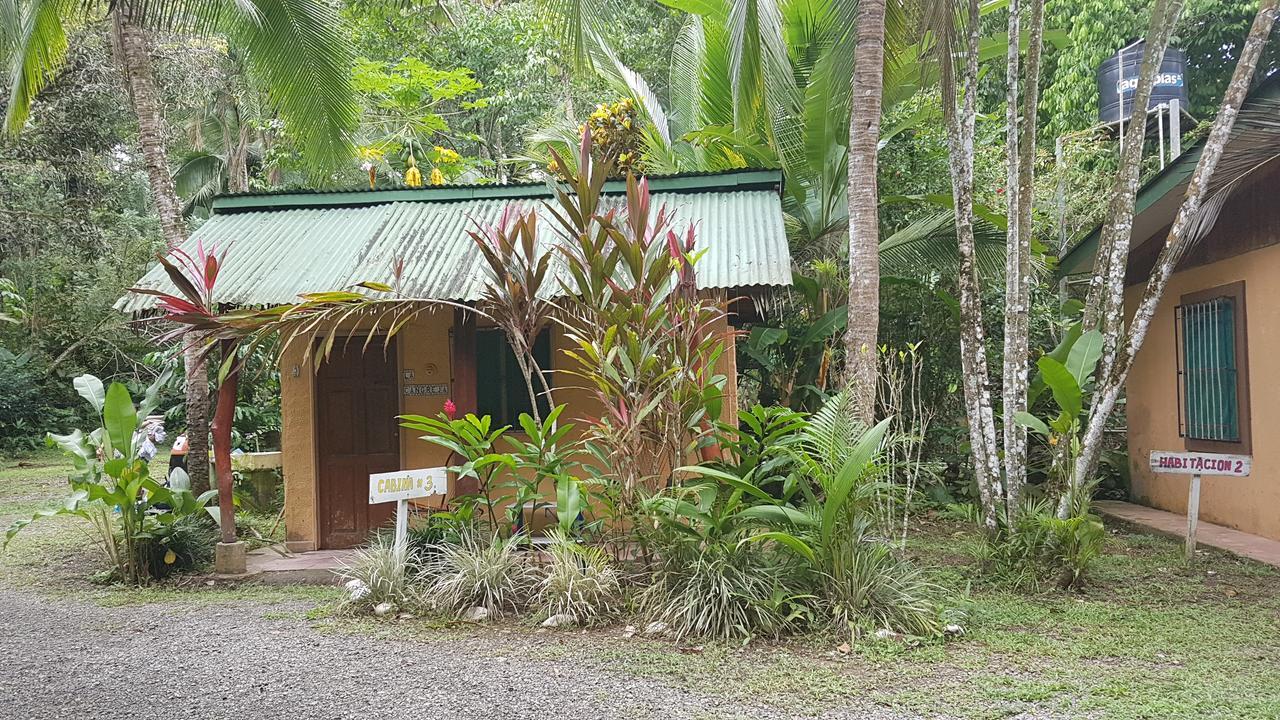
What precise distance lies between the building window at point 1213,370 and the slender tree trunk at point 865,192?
427cm

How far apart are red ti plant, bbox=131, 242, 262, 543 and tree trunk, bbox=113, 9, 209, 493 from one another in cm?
161

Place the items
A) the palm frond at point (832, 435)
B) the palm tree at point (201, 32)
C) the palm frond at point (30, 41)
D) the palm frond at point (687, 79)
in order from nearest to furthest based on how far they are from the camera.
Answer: the palm frond at point (832, 435), the palm frond at point (30, 41), the palm tree at point (201, 32), the palm frond at point (687, 79)

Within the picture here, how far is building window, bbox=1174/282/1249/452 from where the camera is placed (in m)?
8.35

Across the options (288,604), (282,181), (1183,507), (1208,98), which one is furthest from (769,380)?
(282,181)

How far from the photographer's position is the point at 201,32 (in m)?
9.66

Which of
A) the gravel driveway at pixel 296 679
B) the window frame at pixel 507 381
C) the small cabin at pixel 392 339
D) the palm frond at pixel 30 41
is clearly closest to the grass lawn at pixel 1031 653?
the gravel driveway at pixel 296 679

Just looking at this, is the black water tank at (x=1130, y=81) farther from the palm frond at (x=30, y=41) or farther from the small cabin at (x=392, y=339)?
the palm frond at (x=30, y=41)

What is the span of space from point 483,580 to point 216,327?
2.93 meters

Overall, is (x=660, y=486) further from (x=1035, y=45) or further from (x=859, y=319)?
(x=1035, y=45)

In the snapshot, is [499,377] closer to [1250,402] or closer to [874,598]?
[874,598]

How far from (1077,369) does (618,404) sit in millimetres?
3551

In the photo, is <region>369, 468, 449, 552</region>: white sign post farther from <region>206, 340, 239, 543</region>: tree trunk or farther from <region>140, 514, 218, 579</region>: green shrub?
<region>140, 514, 218, 579</region>: green shrub

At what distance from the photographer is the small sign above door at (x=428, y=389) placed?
352 inches

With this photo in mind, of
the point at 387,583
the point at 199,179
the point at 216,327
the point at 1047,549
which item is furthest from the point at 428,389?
the point at 199,179
